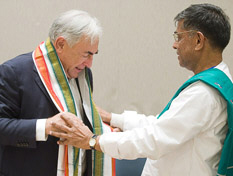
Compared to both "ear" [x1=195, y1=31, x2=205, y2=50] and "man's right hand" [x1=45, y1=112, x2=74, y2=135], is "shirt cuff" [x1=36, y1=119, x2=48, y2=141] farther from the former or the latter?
"ear" [x1=195, y1=31, x2=205, y2=50]

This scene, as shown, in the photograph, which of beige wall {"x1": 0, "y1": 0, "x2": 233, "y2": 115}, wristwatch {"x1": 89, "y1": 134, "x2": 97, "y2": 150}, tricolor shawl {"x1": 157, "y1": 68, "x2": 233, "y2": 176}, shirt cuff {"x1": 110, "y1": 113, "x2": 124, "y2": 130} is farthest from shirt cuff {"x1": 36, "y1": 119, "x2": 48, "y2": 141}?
beige wall {"x1": 0, "y1": 0, "x2": 233, "y2": 115}

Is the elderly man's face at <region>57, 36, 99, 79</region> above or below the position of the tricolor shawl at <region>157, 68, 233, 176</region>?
above

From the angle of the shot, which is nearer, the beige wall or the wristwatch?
the wristwatch

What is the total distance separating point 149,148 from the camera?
52.0 inches

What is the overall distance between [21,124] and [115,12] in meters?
1.67

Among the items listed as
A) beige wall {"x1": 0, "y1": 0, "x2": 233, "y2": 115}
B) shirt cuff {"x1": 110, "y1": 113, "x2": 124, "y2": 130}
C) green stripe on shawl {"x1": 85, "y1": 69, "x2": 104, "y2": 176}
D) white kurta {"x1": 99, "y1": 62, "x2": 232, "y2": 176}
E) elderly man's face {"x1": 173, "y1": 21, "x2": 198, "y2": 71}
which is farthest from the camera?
beige wall {"x1": 0, "y1": 0, "x2": 233, "y2": 115}

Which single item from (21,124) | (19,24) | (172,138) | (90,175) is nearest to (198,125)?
(172,138)

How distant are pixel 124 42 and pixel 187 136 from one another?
5.20 ft

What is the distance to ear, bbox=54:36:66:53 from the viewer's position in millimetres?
1432

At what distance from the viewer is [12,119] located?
52.9 inches

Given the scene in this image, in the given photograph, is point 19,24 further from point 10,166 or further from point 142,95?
point 10,166

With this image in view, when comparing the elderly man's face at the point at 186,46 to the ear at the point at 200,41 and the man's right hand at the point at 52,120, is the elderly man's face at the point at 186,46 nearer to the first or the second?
the ear at the point at 200,41

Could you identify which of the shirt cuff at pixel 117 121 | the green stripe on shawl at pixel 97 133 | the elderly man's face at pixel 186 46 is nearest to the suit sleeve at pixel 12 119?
the green stripe on shawl at pixel 97 133

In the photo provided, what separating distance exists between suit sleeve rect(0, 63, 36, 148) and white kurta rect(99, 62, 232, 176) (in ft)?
1.30
